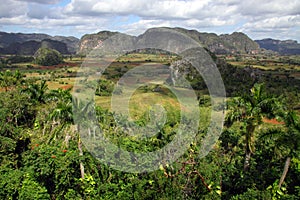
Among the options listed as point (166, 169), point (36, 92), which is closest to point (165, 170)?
point (166, 169)

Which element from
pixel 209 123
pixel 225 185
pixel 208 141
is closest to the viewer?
pixel 225 185

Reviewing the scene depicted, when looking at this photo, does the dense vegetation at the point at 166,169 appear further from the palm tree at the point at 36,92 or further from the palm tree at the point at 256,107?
the palm tree at the point at 36,92

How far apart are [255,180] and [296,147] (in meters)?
3.23

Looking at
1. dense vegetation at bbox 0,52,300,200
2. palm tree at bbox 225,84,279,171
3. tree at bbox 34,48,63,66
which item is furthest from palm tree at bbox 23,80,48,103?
tree at bbox 34,48,63,66

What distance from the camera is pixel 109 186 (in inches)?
536

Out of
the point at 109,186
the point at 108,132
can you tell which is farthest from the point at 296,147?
the point at 108,132

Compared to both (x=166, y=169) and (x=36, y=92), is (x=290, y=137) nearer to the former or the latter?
(x=166, y=169)

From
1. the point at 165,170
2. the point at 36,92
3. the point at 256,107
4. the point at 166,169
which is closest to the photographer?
the point at 165,170

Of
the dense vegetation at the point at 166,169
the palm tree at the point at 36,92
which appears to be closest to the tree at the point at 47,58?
the palm tree at the point at 36,92

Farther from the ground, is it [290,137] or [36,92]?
[290,137]

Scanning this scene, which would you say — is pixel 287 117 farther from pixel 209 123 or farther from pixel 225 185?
pixel 209 123

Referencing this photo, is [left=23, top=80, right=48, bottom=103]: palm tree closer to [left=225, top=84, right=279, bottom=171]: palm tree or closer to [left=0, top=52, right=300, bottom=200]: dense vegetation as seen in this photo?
[left=0, top=52, right=300, bottom=200]: dense vegetation

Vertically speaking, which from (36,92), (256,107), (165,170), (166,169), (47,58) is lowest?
(47,58)

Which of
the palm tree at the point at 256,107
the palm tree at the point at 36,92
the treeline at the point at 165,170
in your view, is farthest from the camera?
the palm tree at the point at 36,92
